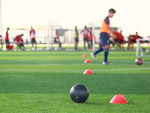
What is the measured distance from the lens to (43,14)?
4556 cm

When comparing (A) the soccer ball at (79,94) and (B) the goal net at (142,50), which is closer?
(A) the soccer ball at (79,94)

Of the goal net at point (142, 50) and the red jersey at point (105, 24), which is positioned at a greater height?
the red jersey at point (105, 24)

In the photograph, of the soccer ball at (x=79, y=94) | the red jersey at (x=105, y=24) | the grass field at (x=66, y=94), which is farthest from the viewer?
the red jersey at (x=105, y=24)

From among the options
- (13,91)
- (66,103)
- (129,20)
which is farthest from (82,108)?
(129,20)

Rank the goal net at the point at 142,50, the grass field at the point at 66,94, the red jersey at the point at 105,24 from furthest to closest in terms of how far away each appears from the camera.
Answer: the goal net at the point at 142,50, the red jersey at the point at 105,24, the grass field at the point at 66,94

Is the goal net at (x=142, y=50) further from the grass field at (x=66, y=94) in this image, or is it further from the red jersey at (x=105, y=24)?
the grass field at (x=66, y=94)

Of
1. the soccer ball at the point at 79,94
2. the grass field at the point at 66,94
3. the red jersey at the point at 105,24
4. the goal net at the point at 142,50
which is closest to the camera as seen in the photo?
the grass field at the point at 66,94

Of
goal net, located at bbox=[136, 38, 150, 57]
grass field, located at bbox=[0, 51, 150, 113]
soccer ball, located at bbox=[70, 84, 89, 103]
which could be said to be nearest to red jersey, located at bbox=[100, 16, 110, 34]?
goal net, located at bbox=[136, 38, 150, 57]

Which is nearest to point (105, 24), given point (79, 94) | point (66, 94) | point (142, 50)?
point (66, 94)

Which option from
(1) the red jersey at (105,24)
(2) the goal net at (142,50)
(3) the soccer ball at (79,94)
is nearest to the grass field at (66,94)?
(3) the soccer ball at (79,94)

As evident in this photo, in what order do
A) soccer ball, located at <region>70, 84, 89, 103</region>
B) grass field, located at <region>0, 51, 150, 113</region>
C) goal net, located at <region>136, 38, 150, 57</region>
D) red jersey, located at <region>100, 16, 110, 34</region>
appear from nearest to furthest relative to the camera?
1. grass field, located at <region>0, 51, 150, 113</region>
2. soccer ball, located at <region>70, 84, 89, 103</region>
3. red jersey, located at <region>100, 16, 110, 34</region>
4. goal net, located at <region>136, 38, 150, 57</region>

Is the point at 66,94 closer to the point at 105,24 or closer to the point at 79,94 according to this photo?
the point at 79,94

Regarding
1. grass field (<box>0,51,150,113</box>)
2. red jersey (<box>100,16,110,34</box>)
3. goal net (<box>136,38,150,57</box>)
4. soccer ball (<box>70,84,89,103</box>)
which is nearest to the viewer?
grass field (<box>0,51,150,113</box>)

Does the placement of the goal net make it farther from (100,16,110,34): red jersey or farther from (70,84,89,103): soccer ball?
(70,84,89,103): soccer ball
